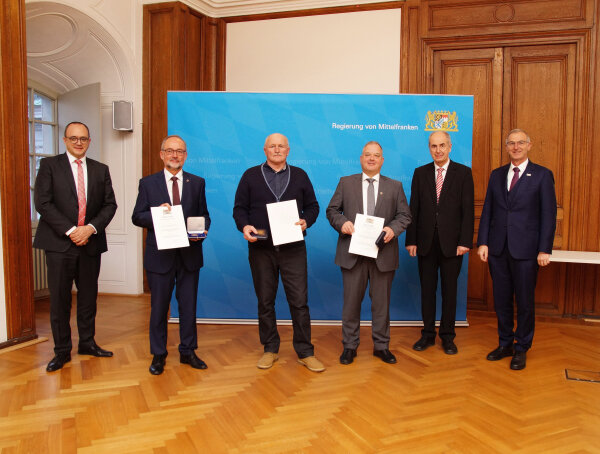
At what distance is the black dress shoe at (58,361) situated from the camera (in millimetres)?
3529

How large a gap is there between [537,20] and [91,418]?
5.35m

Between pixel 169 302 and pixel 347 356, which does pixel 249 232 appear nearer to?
pixel 169 302

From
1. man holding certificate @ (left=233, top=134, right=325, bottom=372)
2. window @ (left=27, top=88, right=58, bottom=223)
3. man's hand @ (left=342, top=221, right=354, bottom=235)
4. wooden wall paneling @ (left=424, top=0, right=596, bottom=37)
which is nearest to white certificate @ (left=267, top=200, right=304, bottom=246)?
man holding certificate @ (left=233, top=134, right=325, bottom=372)

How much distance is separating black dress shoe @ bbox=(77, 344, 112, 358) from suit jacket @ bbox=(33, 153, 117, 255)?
74 centimetres

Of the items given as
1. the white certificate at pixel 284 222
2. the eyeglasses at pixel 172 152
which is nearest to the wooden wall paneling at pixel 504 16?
the white certificate at pixel 284 222

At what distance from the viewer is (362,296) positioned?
3.80 metres

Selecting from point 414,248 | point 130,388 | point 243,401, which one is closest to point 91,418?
point 130,388

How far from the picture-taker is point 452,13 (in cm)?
545

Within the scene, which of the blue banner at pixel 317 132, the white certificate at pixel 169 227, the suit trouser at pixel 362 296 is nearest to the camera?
the white certificate at pixel 169 227

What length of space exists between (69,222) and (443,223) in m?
2.77

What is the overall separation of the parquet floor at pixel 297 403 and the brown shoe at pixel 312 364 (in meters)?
0.04

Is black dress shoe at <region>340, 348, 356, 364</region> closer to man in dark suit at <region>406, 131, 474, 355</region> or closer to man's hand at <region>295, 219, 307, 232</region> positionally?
man in dark suit at <region>406, 131, 474, 355</region>

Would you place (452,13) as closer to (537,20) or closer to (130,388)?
(537,20)

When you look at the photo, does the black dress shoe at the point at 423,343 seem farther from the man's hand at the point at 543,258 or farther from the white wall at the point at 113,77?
the white wall at the point at 113,77
